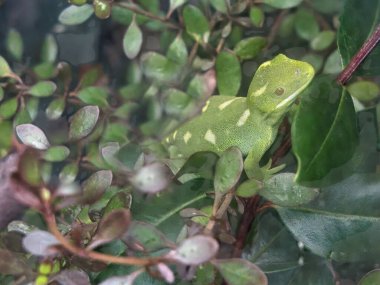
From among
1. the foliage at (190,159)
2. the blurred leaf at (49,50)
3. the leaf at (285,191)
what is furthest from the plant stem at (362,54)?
the blurred leaf at (49,50)

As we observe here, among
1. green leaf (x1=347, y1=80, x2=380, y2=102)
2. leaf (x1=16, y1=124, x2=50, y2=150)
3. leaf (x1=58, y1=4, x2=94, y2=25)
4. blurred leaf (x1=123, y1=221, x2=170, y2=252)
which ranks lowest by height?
green leaf (x1=347, y1=80, x2=380, y2=102)

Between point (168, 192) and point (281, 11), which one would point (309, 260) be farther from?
point (281, 11)

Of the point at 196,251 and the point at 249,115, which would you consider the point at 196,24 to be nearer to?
the point at 249,115

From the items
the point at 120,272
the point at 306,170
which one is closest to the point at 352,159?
the point at 306,170

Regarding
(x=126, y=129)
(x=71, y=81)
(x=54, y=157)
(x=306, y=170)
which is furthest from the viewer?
(x=71, y=81)

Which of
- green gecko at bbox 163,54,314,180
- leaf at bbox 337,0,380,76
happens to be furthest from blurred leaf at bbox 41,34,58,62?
leaf at bbox 337,0,380,76

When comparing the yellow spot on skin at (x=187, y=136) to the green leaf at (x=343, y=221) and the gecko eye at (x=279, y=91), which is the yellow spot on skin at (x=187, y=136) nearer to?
the gecko eye at (x=279, y=91)

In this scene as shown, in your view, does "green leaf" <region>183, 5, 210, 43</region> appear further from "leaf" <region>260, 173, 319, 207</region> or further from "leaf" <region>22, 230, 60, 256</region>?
"leaf" <region>22, 230, 60, 256</region>
